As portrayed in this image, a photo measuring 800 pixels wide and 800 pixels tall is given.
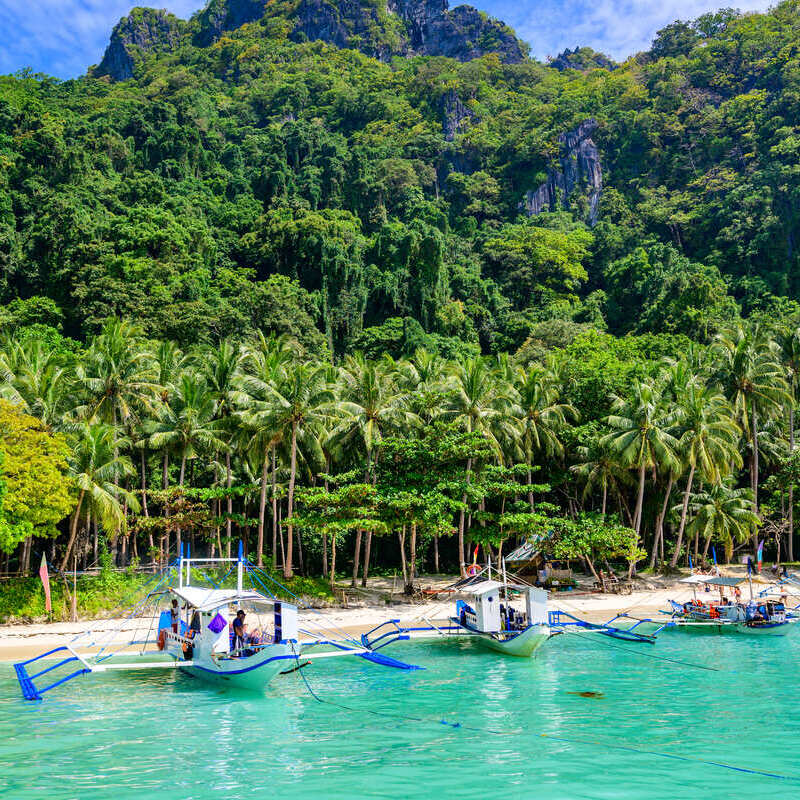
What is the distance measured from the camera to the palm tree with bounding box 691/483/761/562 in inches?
1700

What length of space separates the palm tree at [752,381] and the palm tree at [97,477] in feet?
116

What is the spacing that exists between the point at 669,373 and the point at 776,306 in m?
33.3

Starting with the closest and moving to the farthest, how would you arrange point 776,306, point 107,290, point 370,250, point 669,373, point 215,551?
point 215,551
point 669,373
point 107,290
point 776,306
point 370,250

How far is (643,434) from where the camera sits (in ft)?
135

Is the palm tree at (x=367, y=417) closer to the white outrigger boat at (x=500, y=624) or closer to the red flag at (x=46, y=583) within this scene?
the white outrigger boat at (x=500, y=624)

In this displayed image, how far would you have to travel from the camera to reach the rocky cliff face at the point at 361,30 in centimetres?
17225

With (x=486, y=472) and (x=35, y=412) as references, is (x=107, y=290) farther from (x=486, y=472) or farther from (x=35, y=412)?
(x=486, y=472)

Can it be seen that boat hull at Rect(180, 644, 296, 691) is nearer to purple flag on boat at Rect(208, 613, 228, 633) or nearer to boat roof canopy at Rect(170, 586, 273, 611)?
purple flag on boat at Rect(208, 613, 228, 633)

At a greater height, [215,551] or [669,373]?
[669,373]

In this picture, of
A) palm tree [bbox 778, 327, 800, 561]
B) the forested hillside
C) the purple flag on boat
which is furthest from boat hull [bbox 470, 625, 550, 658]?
palm tree [bbox 778, 327, 800, 561]

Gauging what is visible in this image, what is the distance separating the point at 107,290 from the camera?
66.1 meters

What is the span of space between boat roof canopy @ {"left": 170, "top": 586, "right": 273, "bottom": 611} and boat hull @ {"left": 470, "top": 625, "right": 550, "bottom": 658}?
30.0 ft

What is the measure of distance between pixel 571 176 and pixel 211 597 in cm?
10701

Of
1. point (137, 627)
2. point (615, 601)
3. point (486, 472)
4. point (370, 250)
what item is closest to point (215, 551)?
point (137, 627)
